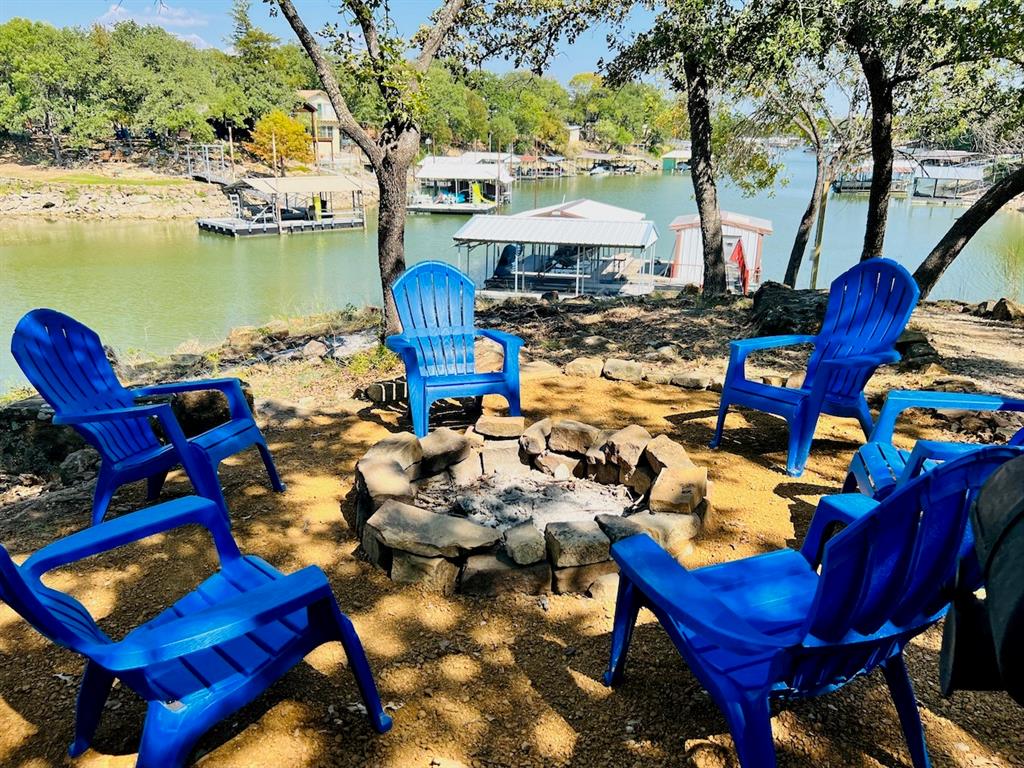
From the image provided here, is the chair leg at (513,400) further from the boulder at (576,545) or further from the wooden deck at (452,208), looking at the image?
the wooden deck at (452,208)

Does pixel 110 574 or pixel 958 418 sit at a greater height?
pixel 958 418

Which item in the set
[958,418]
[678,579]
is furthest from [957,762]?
[958,418]

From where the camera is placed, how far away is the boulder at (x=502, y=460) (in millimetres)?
2988

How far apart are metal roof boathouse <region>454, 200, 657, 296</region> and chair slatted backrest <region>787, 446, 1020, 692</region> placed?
12.4 meters

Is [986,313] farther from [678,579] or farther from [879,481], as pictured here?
[678,579]

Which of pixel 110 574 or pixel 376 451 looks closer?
pixel 110 574

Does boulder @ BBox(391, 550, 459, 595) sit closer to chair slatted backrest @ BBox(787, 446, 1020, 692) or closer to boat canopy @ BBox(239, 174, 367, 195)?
chair slatted backrest @ BBox(787, 446, 1020, 692)

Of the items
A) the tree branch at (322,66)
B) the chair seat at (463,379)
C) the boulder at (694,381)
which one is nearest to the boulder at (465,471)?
the chair seat at (463,379)

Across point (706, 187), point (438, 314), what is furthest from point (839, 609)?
point (706, 187)

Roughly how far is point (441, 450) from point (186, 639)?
1.65m

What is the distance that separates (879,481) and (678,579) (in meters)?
1.09

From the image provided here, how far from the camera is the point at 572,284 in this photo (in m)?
15.5

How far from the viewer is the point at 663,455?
2.70 metres

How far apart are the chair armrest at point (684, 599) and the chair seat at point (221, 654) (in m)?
0.76
